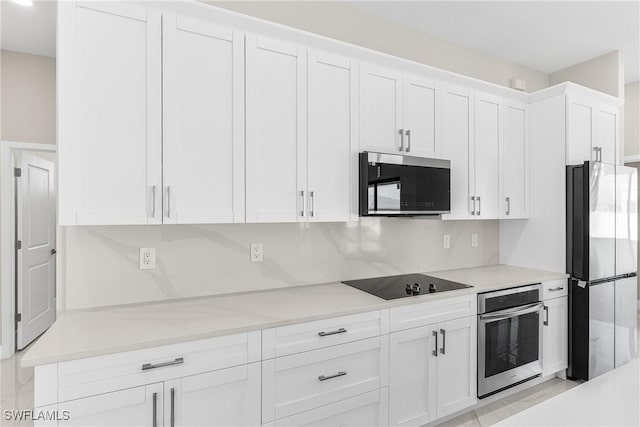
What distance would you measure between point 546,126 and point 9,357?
5395 millimetres

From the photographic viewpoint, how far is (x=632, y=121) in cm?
427

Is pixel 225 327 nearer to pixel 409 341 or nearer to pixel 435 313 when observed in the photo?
pixel 409 341

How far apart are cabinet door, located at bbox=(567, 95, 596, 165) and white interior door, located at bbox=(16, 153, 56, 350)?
5.08 m

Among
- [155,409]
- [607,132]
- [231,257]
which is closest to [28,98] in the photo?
[231,257]

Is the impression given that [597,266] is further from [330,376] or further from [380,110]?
[330,376]

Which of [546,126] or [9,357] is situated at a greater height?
[546,126]

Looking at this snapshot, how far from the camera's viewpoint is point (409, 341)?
2.12 m

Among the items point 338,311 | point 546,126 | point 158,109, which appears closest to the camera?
point 158,109

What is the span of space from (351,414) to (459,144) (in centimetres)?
207

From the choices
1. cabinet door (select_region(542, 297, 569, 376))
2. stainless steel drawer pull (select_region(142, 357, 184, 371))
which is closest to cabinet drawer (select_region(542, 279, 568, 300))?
cabinet door (select_region(542, 297, 569, 376))

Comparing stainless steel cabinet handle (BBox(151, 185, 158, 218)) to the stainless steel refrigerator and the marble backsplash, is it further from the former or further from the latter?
the stainless steel refrigerator

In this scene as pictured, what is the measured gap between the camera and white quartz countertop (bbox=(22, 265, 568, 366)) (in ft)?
4.59

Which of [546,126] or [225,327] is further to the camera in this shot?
[546,126]

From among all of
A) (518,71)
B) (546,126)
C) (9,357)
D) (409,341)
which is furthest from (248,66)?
(9,357)
